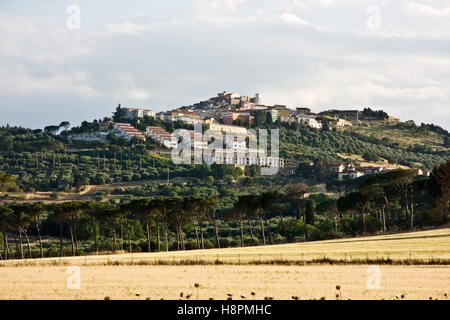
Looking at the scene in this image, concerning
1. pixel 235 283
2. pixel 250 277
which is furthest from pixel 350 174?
pixel 235 283

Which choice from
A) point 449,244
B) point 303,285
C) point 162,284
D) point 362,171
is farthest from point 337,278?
point 362,171

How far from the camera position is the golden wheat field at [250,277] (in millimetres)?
28047

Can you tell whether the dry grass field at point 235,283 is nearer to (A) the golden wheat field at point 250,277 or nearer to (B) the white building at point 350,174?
(A) the golden wheat field at point 250,277

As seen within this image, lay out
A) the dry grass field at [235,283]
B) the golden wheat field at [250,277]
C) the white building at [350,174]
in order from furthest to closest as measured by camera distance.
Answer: the white building at [350,174]
the golden wheat field at [250,277]
the dry grass field at [235,283]

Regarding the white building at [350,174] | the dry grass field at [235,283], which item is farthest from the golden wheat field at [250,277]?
the white building at [350,174]

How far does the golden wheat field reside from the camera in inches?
1104

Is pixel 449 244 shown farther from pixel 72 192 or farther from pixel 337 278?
pixel 72 192

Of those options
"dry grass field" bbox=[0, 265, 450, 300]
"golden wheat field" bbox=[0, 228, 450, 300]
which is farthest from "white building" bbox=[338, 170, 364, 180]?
"dry grass field" bbox=[0, 265, 450, 300]

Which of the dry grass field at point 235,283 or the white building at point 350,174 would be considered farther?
the white building at point 350,174

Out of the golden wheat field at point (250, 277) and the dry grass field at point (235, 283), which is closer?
the dry grass field at point (235, 283)

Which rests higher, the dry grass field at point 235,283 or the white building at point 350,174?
the white building at point 350,174

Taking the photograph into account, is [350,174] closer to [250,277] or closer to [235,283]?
[250,277]

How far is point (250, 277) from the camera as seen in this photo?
3600 centimetres

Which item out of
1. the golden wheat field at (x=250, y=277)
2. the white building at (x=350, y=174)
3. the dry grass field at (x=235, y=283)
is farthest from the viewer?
the white building at (x=350, y=174)
